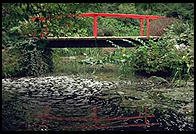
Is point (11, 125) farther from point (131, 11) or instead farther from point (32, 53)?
point (131, 11)

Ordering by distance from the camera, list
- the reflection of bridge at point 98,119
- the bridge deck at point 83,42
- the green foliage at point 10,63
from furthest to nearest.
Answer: the bridge deck at point 83,42 < the green foliage at point 10,63 < the reflection of bridge at point 98,119

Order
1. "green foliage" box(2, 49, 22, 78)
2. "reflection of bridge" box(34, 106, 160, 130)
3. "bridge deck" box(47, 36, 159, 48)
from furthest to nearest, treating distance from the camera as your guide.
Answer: "bridge deck" box(47, 36, 159, 48), "green foliage" box(2, 49, 22, 78), "reflection of bridge" box(34, 106, 160, 130)

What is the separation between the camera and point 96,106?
5.38 meters

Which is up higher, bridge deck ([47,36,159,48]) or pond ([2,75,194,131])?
bridge deck ([47,36,159,48])

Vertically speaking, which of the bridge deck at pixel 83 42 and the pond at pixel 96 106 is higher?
the bridge deck at pixel 83 42

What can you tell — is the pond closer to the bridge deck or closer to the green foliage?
the green foliage

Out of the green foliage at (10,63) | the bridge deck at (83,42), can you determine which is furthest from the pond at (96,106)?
the bridge deck at (83,42)

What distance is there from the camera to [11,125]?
4.29 m

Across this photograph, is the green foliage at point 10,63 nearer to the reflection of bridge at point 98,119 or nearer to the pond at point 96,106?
the pond at point 96,106

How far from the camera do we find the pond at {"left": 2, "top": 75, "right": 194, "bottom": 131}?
4367 millimetres

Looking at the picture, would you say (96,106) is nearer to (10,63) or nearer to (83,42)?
(10,63)

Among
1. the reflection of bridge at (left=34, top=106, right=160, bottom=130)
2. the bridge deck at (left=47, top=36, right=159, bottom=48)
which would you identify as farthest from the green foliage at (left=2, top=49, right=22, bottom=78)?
the reflection of bridge at (left=34, top=106, right=160, bottom=130)

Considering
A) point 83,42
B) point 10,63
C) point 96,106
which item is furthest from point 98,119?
point 83,42

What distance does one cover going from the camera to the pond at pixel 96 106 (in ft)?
14.3
